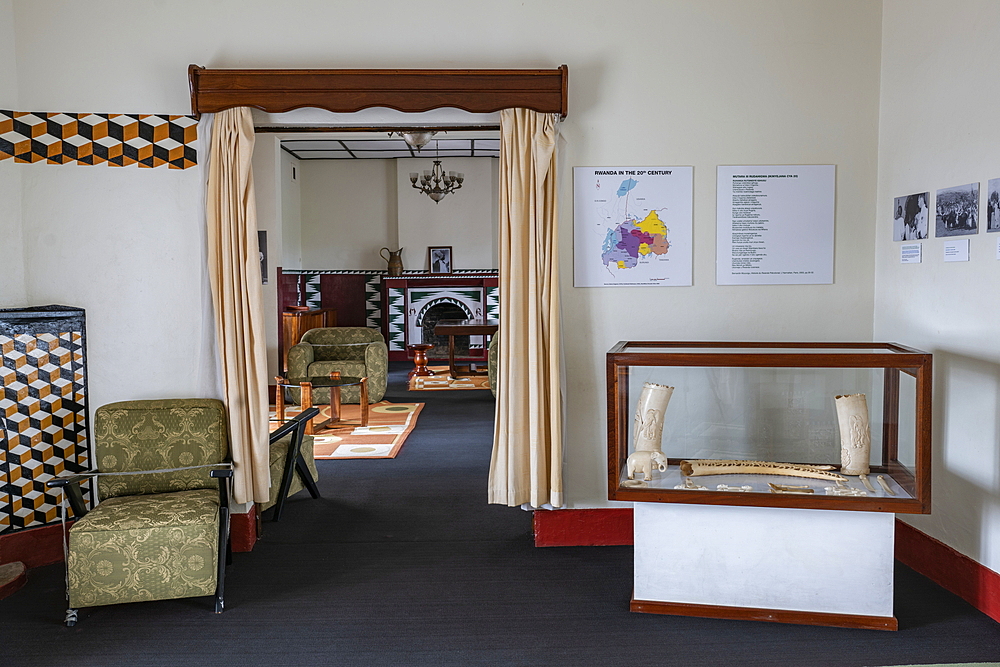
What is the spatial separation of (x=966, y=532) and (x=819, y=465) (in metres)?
0.83

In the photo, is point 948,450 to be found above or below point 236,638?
above

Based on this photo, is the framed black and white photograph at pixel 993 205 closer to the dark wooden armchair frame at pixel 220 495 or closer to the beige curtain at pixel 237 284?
the beige curtain at pixel 237 284

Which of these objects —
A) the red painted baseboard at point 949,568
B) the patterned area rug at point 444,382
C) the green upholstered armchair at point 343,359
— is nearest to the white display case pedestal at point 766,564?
the red painted baseboard at point 949,568

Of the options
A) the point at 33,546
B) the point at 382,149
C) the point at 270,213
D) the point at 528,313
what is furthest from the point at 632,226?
the point at 382,149

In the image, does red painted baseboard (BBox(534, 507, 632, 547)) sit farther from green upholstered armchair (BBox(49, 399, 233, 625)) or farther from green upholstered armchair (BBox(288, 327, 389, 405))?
green upholstered armchair (BBox(288, 327, 389, 405))

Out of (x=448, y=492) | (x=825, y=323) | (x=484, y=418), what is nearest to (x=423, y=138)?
(x=484, y=418)

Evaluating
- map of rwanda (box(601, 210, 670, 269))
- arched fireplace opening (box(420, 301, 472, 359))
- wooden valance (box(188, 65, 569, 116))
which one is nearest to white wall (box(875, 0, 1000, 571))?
map of rwanda (box(601, 210, 670, 269))

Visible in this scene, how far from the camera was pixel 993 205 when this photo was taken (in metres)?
3.15

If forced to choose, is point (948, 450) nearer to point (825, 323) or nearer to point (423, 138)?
point (825, 323)

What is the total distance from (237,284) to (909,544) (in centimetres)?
365

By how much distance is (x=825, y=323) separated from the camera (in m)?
4.06

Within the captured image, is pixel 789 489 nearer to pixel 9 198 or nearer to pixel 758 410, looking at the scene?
pixel 758 410

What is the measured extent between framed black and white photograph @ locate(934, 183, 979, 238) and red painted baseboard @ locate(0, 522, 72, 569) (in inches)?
181

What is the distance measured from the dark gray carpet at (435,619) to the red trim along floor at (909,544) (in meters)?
0.08
